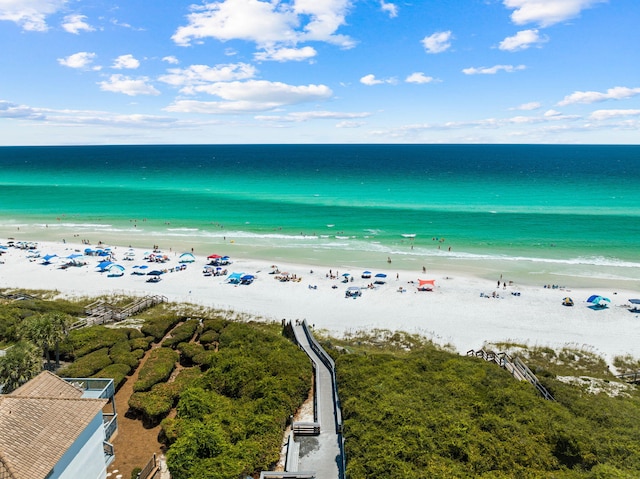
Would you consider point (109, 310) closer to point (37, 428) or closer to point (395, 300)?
point (37, 428)

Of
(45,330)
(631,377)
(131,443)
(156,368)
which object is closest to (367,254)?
(631,377)

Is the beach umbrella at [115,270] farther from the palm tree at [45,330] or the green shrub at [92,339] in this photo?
the palm tree at [45,330]

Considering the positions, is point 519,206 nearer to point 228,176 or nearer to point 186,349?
point 186,349

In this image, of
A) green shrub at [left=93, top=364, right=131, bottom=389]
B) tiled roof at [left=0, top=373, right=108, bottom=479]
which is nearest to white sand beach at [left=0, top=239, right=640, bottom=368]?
green shrub at [left=93, top=364, right=131, bottom=389]

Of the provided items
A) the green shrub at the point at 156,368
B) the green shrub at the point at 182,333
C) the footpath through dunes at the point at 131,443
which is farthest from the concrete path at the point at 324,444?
the green shrub at the point at 182,333

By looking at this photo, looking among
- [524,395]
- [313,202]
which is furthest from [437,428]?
[313,202]

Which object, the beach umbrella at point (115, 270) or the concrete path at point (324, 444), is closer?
the concrete path at point (324, 444)
